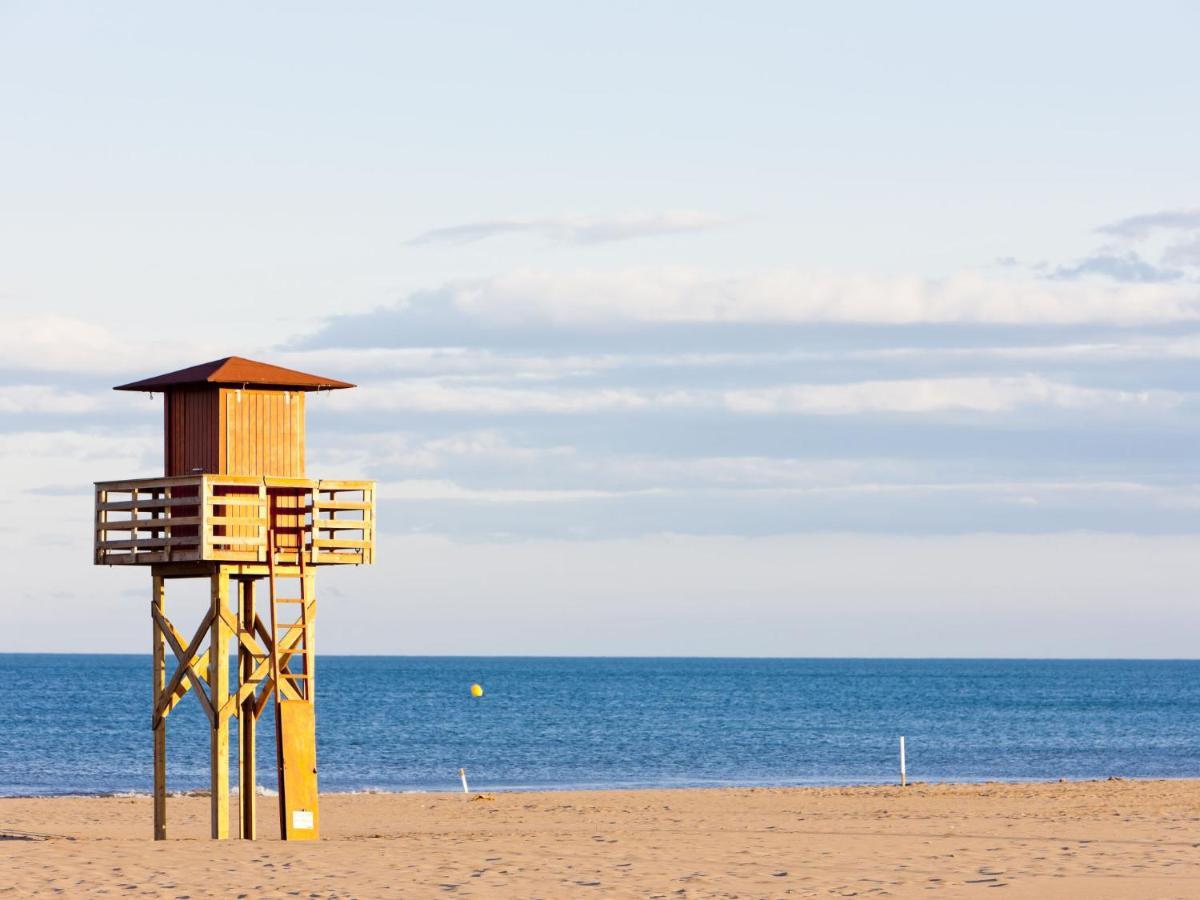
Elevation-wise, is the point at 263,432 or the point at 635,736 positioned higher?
the point at 263,432

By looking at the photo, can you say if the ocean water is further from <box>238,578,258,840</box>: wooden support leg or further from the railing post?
the railing post

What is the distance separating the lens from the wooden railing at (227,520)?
21812mm

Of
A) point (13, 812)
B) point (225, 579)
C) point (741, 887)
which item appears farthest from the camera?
point (13, 812)

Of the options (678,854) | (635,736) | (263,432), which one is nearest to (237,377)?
(263,432)

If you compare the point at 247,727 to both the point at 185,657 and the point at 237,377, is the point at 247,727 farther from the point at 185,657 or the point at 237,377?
the point at 237,377

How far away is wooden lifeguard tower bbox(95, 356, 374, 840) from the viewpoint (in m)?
22.0

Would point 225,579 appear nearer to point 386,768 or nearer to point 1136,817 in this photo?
point 1136,817

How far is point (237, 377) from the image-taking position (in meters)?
22.1

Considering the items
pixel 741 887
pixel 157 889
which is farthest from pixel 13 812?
pixel 741 887

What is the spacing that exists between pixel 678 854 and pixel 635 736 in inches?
2076

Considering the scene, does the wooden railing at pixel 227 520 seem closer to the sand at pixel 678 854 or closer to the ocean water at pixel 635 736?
the sand at pixel 678 854

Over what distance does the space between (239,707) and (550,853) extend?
5.46 meters

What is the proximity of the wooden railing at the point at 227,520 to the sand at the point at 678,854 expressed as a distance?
12.3 ft

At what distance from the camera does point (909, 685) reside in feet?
490
